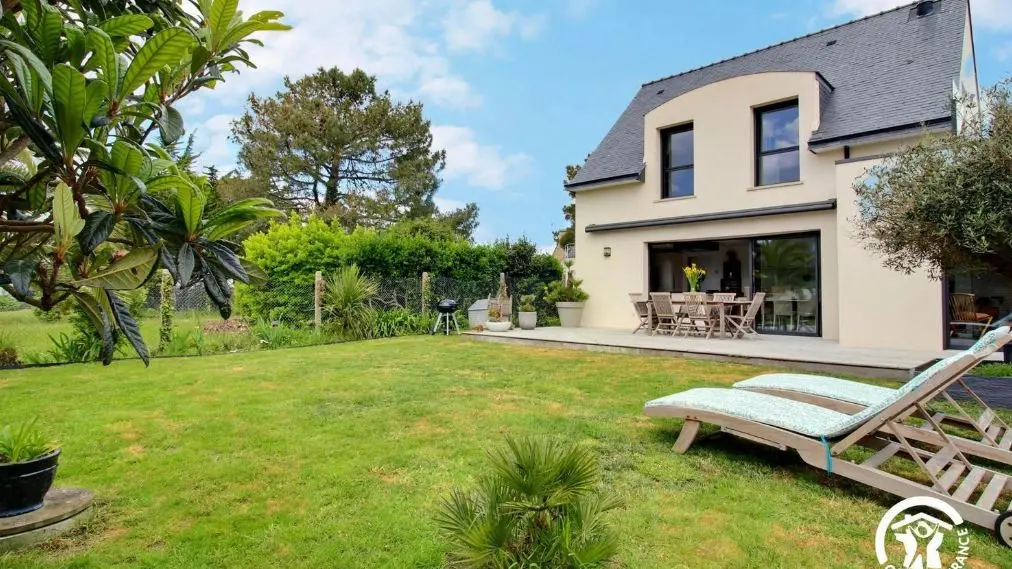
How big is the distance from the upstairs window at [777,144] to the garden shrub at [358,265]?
23.4ft

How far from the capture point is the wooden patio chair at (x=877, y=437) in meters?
2.76

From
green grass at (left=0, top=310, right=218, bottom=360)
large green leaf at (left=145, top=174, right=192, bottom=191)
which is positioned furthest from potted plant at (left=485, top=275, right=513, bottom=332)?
large green leaf at (left=145, top=174, right=192, bottom=191)

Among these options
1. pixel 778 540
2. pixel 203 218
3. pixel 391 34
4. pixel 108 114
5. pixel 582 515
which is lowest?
pixel 778 540

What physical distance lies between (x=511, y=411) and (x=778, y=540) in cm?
272

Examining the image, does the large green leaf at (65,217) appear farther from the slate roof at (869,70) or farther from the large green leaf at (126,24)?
the slate roof at (869,70)

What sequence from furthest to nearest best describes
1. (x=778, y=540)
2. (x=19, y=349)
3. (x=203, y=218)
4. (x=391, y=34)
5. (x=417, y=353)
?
1. (x=391, y=34)
2. (x=417, y=353)
3. (x=19, y=349)
4. (x=778, y=540)
5. (x=203, y=218)

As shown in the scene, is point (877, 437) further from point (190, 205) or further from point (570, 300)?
point (570, 300)

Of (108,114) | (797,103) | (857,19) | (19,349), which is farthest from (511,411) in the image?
(857,19)

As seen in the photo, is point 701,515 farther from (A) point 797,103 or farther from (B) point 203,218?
(A) point 797,103

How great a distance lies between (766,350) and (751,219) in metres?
4.17

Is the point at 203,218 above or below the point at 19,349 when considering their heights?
above

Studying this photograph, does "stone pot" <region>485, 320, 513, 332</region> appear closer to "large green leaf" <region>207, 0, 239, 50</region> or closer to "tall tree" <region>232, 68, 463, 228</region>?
"large green leaf" <region>207, 0, 239, 50</region>

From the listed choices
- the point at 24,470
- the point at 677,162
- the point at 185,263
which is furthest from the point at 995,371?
the point at 24,470

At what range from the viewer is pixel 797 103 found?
37.3ft
